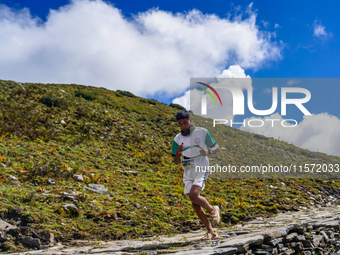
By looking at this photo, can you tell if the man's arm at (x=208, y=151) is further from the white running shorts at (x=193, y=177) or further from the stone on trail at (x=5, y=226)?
the stone on trail at (x=5, y=226)

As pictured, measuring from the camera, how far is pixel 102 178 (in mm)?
11805

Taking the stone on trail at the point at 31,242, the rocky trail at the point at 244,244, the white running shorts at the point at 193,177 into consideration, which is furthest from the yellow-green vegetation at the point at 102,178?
the white running shorts at the point at 193,177

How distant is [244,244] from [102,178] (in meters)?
7.59

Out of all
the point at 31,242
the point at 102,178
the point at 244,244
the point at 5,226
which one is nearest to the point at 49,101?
the point at 102,178

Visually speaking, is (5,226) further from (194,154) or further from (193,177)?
(194,154)

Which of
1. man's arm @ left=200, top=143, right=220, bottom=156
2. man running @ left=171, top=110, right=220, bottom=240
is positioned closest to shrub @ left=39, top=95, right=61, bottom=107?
man running @ left=171, top=110, right=220, bottom=240

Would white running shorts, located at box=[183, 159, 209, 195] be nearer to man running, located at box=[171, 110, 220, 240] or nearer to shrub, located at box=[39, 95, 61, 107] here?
man running, located at box=[171, 110, 220, 240]

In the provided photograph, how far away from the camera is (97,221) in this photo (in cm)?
820

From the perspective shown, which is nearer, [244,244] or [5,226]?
[244,244]

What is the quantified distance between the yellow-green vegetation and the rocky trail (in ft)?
3.49

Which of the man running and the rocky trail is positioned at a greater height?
the man running

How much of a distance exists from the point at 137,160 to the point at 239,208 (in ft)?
22.9

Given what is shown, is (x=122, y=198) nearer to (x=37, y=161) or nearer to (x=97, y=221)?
(x=97, y=221)

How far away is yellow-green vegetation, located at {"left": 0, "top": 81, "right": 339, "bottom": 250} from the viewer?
808 cm
